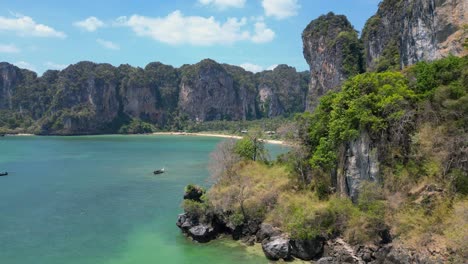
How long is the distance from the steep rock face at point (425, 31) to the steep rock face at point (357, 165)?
16317mm

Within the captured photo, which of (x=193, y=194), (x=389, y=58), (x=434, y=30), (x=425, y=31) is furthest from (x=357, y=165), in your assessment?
(x=389, y=58)

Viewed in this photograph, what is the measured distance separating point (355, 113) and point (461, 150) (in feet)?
21.6

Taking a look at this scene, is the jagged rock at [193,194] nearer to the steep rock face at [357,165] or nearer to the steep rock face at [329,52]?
the steep rock face at [357,165]

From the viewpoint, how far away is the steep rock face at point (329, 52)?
341ft

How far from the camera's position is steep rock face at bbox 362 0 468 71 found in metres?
38.4

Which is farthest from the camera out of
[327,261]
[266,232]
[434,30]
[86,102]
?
[86,102]

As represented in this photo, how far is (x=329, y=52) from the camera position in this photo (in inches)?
4483

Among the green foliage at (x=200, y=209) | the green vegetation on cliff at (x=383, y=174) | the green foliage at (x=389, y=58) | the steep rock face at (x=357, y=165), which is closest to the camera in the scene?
the green vegetation on cliff at (x=383, y=174)

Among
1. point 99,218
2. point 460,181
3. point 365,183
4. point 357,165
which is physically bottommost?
point 99,218

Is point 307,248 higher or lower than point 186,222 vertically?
lower

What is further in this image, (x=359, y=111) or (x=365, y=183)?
(x=359, y=111)

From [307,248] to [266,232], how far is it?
3.21m

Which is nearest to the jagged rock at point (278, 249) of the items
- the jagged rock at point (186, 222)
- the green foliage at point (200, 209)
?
the green foliage at point (200, 209)

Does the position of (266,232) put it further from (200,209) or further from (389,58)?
(389,58)
